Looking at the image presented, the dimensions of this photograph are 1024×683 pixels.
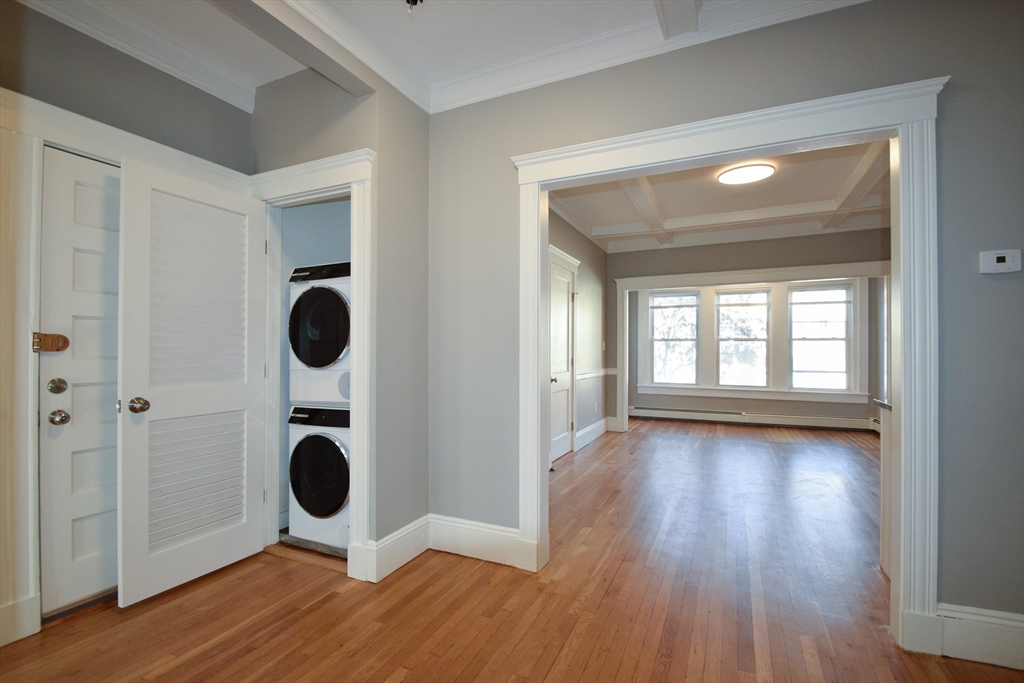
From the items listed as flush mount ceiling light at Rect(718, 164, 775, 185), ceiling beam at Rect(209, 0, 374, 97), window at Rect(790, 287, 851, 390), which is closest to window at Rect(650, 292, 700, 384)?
window at Rect(790, 287, 851, 390)

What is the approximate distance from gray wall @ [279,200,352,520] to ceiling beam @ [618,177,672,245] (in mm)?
2250

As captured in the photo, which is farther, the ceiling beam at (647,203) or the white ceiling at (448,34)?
the ceiling beam at (647,203)

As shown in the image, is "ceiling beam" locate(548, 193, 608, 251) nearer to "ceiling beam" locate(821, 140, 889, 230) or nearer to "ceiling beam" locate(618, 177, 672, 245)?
"ceiling beam" locate(618, 177, 672, 245)

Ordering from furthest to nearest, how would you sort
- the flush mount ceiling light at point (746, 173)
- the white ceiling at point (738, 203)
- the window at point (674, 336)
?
the window at point (674, 336) → the white ceiling at point (738, 203) → the flush mount ceiling light at point (746, 173)

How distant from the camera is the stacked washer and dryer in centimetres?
270

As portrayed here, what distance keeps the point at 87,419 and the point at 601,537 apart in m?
2.90

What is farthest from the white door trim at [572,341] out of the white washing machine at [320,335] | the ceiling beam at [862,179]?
the white washing machine at [320,335]

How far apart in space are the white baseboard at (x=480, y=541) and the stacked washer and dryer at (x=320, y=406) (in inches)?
21.6

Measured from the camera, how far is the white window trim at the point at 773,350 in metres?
6.98

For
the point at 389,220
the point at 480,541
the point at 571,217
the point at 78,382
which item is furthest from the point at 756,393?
the point at 78,382

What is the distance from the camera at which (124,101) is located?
2377mm

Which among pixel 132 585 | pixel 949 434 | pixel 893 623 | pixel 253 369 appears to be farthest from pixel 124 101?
pixel 893 623

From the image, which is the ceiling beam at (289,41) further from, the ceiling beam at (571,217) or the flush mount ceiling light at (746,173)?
the flush mount ceiling light at (746,173)

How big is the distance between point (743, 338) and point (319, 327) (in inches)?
281
